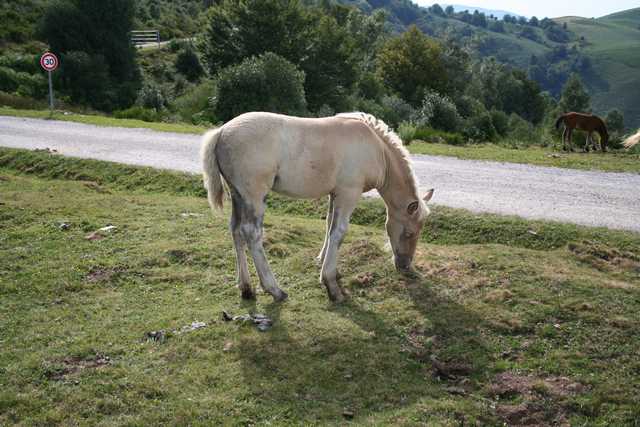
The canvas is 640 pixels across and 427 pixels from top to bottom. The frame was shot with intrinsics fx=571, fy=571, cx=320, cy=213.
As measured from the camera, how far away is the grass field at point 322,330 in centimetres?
605

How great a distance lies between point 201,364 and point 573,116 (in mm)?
19600

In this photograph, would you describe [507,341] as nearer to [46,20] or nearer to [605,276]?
[605,276]

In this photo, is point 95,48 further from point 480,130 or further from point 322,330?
point 322,330

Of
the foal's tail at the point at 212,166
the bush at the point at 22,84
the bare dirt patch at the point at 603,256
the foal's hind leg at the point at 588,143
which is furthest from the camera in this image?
the bush at the point at 22,84

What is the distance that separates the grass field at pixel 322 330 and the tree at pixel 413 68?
48.3 m

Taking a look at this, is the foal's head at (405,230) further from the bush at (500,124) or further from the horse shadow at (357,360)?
the bush at (500,124)

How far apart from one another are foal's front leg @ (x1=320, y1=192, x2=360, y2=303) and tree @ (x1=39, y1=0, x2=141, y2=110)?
37.5m

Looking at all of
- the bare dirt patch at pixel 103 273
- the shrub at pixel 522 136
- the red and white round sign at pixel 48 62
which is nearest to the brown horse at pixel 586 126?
the shrub at pixel 522 136

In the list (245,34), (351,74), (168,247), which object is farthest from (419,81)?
(168,247)

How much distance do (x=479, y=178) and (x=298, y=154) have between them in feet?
29.0

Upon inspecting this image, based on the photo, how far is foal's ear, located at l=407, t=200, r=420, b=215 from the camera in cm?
877

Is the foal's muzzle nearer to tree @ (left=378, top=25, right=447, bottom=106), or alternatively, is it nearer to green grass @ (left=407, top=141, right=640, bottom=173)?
green grass @ (left=407, top=141, right=640, bottom=173)

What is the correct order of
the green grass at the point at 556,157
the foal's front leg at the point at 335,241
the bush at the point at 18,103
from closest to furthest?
the foal's front leg at the point at 335,241, the green grass at the point at 556,157, the bush at the point at 18,103

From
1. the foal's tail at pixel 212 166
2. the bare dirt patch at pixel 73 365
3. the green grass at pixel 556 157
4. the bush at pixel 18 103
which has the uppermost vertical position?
the foal's tail at pixel 212 166
